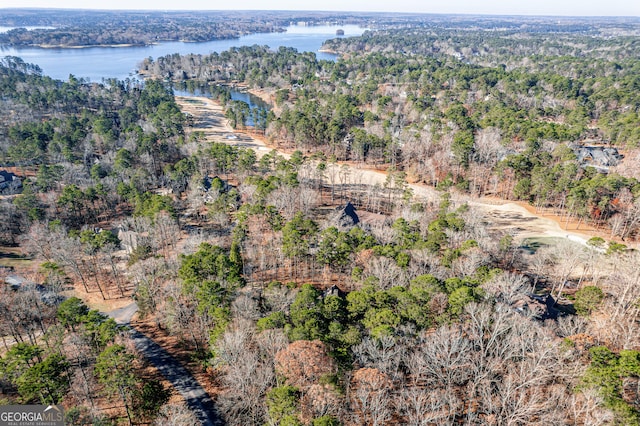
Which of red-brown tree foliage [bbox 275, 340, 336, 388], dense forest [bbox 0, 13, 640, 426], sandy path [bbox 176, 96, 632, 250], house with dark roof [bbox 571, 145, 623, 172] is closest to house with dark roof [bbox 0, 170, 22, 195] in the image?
dense forest [bbox 0, 13, 640, 426]

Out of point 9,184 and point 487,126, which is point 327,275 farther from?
point 487,126

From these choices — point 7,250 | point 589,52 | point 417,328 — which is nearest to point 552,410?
point 417,328

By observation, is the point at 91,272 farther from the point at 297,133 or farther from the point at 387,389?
the point at 297,133

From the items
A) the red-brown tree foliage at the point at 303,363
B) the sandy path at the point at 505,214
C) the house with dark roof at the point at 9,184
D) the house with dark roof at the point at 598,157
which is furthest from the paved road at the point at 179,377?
the house with dark roof at the point at 598,157

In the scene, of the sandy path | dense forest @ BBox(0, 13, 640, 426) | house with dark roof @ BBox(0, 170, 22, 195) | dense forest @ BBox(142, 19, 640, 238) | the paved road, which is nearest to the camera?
dense forest @ BBox(0, 13, 640, 426)

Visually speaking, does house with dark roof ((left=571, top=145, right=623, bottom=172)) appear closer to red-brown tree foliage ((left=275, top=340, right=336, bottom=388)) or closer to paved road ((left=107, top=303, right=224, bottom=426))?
red-brown tree foliage ((left=275, top=340, right=336, bottom=388))

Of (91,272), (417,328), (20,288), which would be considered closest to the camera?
(417,328)
